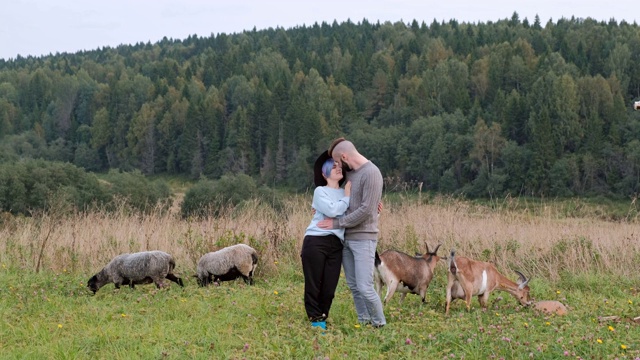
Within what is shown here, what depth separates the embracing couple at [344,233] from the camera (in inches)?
263

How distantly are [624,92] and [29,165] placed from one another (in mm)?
69376

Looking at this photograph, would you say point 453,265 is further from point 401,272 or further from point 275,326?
point 275,326

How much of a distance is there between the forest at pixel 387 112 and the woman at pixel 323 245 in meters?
44.4

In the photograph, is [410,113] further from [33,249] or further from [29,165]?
[33,249]

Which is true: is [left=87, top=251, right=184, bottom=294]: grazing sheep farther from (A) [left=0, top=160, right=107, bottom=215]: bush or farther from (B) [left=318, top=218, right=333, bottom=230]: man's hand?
(A) [left=0, top=160, right=107, bottom=215]: bush

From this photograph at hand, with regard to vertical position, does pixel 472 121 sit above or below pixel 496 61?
below

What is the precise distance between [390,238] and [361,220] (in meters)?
5.22

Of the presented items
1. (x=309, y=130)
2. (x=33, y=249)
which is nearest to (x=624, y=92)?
(x=309, y=130)

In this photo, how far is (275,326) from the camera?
6793 mm

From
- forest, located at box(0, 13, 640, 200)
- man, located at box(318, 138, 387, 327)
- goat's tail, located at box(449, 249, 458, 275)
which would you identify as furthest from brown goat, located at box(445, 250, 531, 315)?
forest, located at box(0, 13, 640, 200)

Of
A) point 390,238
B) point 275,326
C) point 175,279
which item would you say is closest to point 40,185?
point 390,238

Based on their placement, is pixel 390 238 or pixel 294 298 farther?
pixel 390 238

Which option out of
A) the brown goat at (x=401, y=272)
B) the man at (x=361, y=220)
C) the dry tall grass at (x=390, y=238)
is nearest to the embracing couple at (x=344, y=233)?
the man at (x=361, y=220)

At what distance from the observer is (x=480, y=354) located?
19.0 feet
